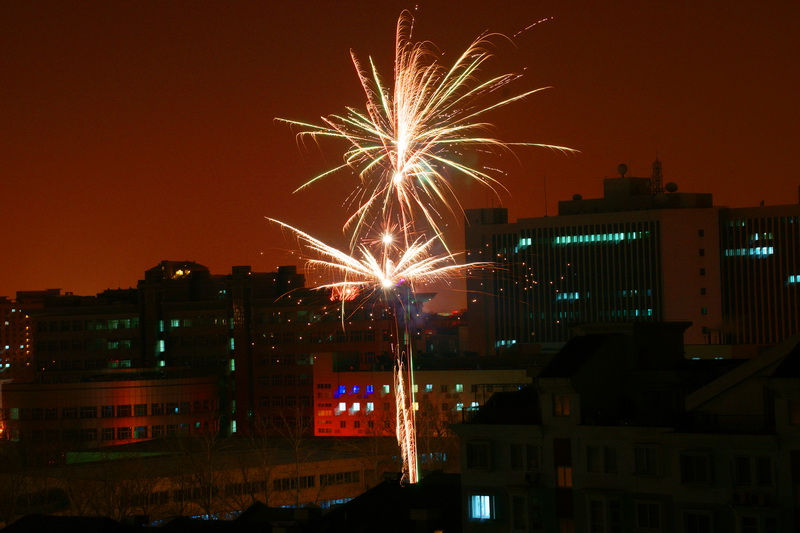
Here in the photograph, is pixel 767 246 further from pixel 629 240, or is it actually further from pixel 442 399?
pixel 442 399

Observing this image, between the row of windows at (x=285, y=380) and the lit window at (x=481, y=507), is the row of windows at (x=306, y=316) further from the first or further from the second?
the lit window at (x=481, y=507)

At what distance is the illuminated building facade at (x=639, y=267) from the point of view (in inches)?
5699

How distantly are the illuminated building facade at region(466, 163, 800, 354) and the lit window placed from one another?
110 metres

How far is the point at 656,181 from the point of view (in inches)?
5906

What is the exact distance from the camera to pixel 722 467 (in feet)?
92.5

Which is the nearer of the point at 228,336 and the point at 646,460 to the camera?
the point at 646,460

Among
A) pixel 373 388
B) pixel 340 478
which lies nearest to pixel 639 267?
pixel 373 388

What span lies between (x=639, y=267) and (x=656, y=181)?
9954 mm

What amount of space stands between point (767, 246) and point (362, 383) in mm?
57938

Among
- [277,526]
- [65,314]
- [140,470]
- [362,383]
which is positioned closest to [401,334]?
[362,383]

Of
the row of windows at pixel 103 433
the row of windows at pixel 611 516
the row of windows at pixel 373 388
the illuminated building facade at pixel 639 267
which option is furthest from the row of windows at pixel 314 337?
the row of windows at pixel 611 516

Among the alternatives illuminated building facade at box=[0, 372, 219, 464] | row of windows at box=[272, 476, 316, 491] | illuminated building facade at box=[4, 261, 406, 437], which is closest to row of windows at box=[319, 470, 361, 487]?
row of windows at box=[272, 476, 316, 491]

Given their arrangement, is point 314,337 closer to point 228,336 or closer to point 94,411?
point 228,336

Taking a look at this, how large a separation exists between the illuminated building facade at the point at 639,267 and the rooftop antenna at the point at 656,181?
0.25 metres
